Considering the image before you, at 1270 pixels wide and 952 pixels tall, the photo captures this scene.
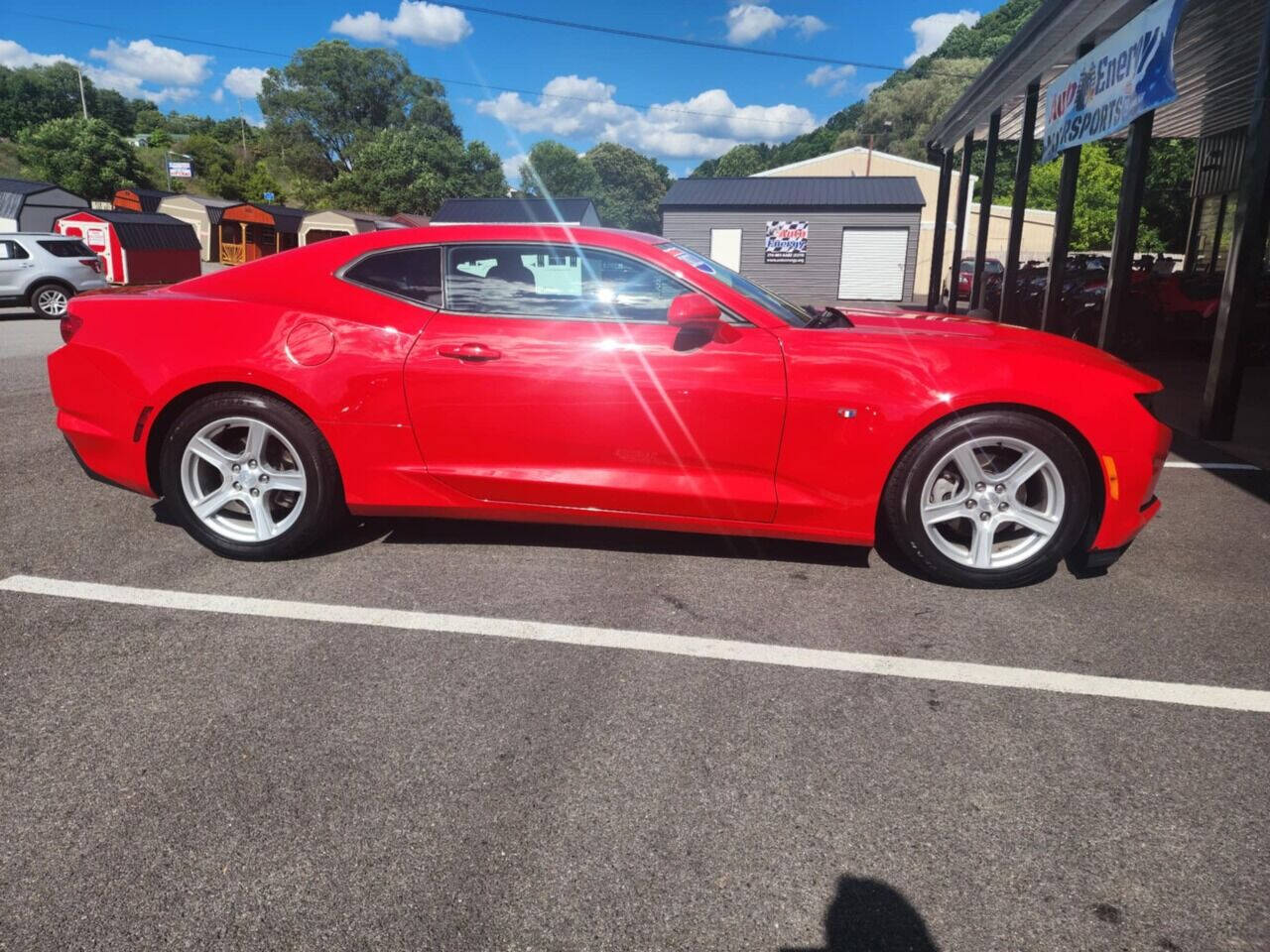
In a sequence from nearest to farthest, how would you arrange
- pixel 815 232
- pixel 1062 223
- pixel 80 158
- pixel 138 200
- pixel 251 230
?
pixel 1062 223 → pixel 815 232 → pixel 251 230 → pixel 138 200 → pixel 80 158

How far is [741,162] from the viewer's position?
449ft

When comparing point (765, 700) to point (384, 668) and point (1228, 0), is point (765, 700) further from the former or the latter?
point (1228, 0)

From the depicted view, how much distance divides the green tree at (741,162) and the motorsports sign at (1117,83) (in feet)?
424

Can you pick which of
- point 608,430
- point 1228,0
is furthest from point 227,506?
point 1228,0

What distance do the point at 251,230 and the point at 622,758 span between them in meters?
52.3

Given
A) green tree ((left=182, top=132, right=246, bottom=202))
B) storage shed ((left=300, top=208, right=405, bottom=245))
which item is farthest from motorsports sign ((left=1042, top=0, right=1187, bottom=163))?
green tree ((left=182, top=132, right=246, bottom=202))

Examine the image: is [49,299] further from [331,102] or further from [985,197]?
[331,102]

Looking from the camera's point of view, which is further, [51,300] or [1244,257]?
[51,300]

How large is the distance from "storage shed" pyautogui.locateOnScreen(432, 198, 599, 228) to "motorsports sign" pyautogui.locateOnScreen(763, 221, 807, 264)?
6.15 metres

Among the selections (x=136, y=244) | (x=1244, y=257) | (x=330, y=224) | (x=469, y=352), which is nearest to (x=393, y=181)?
(x=330, y=224)

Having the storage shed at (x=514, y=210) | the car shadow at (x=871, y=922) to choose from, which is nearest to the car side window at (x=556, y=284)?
the car shadow at (x=871, y=922)

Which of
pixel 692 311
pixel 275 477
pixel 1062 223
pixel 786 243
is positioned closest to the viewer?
pixel 692 311

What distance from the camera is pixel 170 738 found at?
2477 millimetres

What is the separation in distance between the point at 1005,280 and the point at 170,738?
15505 millimetres
